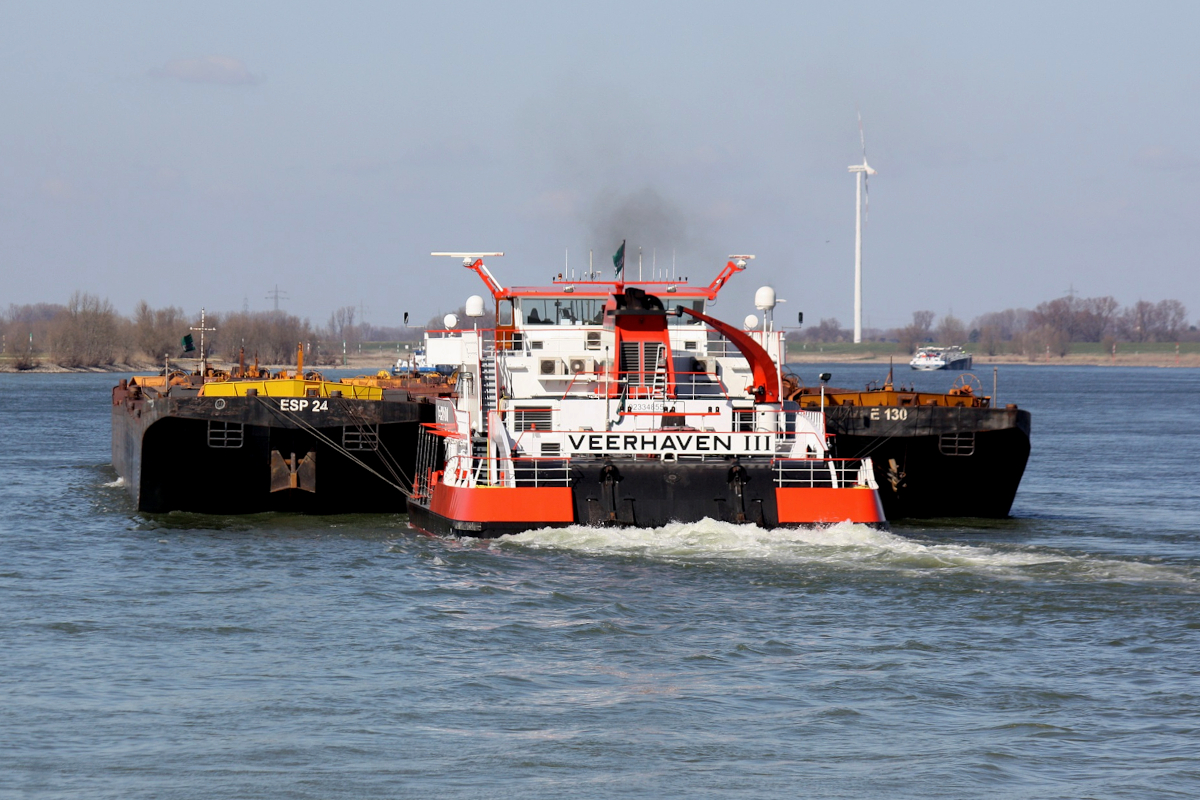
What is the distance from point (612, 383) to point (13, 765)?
16.3 m

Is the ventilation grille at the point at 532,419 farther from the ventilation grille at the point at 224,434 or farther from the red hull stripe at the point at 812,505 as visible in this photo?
the ventilation grille at the point at 224,434

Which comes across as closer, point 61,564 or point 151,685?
point 151,685

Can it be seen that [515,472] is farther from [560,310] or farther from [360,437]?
[360,437]

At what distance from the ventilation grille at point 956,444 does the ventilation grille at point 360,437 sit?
1363 centimetres

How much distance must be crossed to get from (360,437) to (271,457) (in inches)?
90.9

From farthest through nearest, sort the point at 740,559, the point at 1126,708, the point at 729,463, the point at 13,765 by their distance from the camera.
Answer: the point at 729,463 < the point at 740,559 < the point at 1126,708 < the point at 13,765

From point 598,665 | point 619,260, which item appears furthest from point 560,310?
point 598,665

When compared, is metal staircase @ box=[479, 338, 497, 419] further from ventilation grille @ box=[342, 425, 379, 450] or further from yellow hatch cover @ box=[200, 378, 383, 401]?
yellow hatch cover @ box=[200, 378, 383, 401]

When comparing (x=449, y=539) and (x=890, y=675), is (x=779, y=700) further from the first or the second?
(x=449, y=539)

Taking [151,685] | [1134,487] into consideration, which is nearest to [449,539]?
[151,685]

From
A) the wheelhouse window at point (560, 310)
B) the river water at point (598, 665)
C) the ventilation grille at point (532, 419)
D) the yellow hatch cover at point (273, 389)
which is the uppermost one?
the wheelhouse window at point (560, 310)

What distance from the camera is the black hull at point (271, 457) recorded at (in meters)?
32.2

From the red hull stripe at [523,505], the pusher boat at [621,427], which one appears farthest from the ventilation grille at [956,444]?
the red hull stripe at [523,505]

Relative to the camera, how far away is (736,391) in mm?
31141
